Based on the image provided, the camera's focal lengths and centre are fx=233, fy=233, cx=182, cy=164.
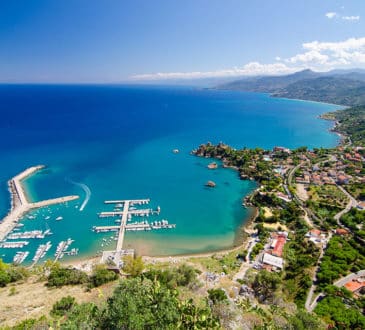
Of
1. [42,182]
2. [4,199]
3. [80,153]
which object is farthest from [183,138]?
[4,199]

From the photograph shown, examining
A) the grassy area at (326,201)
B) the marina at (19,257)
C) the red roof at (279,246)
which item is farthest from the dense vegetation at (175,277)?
the grassy area at (326,201)

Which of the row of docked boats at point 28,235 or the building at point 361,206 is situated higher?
Result: the row of docked boats at point 28,235

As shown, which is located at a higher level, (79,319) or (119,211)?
(79,319)

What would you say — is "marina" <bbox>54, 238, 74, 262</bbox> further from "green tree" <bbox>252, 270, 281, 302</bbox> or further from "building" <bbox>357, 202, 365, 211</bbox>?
"building" <bbox>357, 202, 365, 211</bbox>

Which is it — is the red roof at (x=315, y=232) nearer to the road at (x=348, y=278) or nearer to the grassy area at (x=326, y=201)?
the grassy area at (x=326, y=201)

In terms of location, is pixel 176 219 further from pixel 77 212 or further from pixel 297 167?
pixel 297 167
